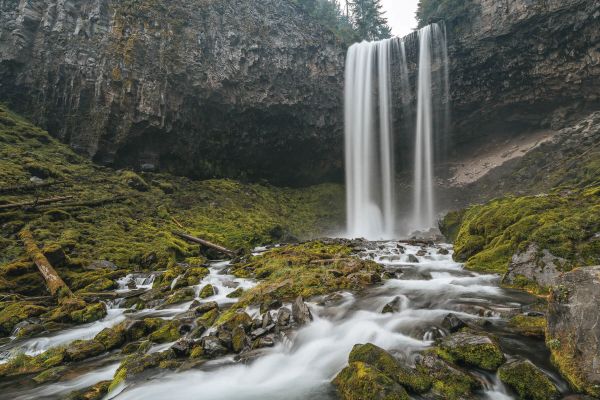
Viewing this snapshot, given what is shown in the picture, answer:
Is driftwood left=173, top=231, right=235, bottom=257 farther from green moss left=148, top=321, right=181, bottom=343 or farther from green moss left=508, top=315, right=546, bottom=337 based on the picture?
green moss left=508, top=315, right=546, bottom=337

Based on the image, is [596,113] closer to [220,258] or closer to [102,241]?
[220,258]

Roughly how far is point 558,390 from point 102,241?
56.7 feet

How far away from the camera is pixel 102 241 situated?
1562 centimetres

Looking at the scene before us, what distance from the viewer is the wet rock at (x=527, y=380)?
3.54m

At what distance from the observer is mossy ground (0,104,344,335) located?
39.4ft

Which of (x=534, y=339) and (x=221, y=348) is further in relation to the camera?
(x=221, y=348)

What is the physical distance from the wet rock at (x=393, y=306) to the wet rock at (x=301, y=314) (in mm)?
1582

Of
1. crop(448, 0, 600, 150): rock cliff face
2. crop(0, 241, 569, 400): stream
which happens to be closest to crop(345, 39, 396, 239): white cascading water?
crop(448, 0, 600, 150): rock cliff face

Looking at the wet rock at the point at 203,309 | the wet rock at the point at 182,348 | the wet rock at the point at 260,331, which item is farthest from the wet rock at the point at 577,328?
the wet rock at the point at 203,309

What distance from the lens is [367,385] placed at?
3709 mm

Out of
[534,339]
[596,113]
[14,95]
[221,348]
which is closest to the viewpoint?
[534,339]

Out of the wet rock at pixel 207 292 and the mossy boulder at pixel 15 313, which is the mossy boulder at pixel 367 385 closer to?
the wet rock at pixel 207 292

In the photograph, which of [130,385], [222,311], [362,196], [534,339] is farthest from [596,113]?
[130,385]

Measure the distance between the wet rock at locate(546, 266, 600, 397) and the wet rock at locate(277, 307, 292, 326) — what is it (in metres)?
4.26
